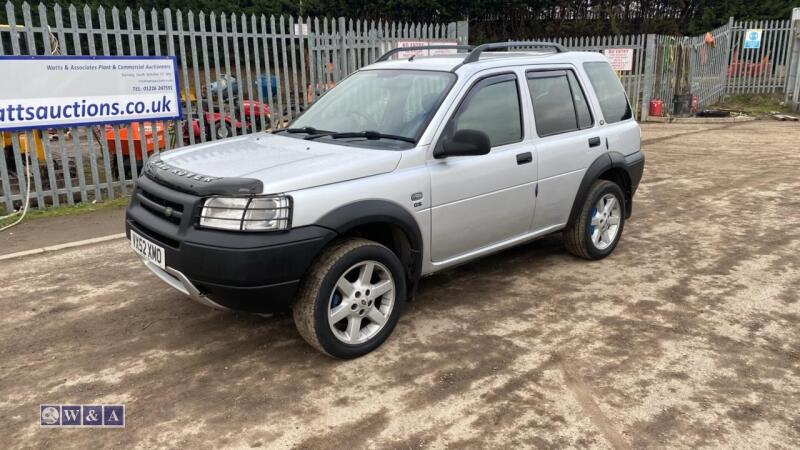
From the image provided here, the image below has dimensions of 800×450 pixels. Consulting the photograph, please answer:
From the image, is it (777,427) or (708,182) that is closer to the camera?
(777,427)

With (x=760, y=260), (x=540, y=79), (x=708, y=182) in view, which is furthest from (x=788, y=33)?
(x=540, y=79)

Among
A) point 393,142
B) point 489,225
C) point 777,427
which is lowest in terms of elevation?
point 777,427

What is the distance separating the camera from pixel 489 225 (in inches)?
175

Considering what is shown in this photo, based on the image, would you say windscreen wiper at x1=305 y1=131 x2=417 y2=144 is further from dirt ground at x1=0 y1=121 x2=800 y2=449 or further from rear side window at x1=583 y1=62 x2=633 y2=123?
rear side window at x1=583 y1=62 x2=633 y2=123

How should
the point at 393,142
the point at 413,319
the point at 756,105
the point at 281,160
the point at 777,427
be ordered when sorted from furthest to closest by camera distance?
the point at 756,105 → the point at 413,319 → the point at 393,142 → the point at 281,160 → the point at 777,427

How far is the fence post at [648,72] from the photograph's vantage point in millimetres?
15609

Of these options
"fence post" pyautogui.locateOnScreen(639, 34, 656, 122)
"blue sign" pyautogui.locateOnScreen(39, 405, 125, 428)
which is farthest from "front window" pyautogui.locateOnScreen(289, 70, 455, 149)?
"fence post" pyautogui.locateOnScreen(639, 34, 656, 122)

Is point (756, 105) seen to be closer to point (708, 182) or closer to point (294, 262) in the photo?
point (708, 182)

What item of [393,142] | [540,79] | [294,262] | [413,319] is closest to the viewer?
[294,262]

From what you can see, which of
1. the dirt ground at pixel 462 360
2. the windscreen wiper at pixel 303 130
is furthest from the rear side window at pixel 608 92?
the windscreen wiper at pixel 303 130

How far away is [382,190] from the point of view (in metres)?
3.71

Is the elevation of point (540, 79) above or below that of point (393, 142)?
above

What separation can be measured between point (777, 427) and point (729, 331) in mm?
1132

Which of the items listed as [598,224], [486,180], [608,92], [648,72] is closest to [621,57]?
[648,72]
